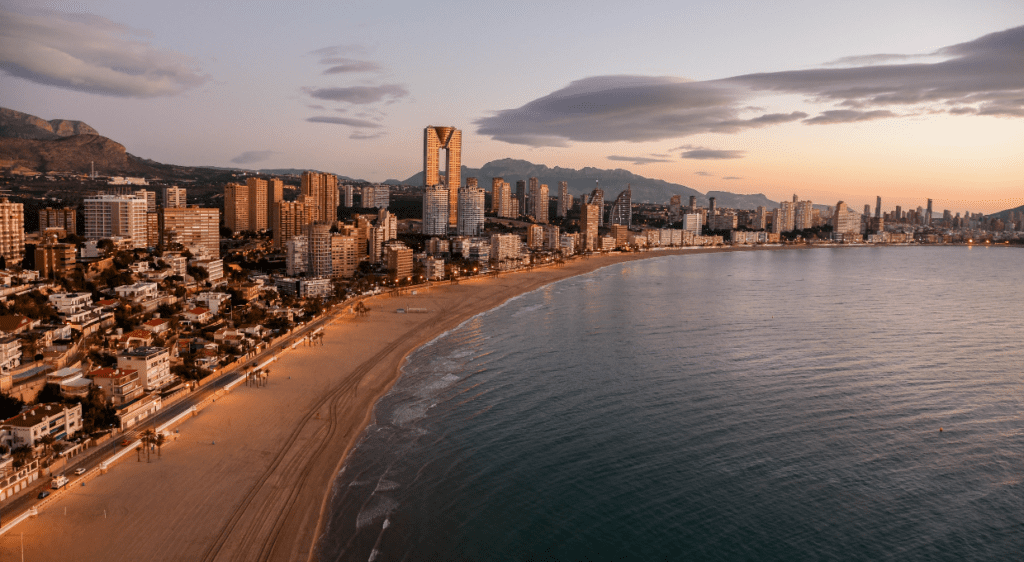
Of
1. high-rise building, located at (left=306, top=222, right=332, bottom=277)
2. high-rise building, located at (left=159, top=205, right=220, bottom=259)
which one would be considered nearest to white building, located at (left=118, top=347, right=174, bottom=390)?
high-rise building, located at (left=306, top=222, right=332, bottom=277)

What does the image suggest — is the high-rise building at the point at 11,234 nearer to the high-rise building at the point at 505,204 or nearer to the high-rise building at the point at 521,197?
the high-rise building at the point at 505,204

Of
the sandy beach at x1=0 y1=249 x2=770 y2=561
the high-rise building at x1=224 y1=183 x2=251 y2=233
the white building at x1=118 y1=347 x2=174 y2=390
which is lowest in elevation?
the sandy beach at x1=0 y1=249 x2=770 y2=561

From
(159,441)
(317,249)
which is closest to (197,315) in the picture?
(159,441)

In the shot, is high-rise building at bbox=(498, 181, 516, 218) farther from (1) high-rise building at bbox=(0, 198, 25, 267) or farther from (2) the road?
Answer: (2) the road

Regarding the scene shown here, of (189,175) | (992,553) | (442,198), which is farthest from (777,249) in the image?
(992,553)

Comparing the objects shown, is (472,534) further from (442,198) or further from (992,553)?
(442,198)

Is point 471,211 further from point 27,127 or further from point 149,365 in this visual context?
point 149,365
